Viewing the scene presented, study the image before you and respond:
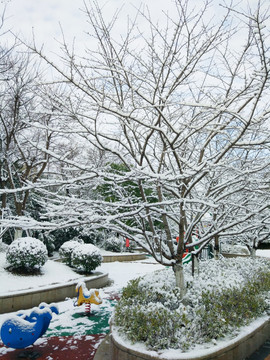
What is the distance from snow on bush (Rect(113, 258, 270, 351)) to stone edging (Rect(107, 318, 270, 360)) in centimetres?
16

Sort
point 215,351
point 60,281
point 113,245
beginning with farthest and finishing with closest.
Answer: point 113,245, point 60,281, point 215,351

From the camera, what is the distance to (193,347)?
398 centimetres

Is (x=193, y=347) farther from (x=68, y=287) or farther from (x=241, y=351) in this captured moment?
(x=68, y=287)

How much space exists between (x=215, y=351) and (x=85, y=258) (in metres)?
8.08

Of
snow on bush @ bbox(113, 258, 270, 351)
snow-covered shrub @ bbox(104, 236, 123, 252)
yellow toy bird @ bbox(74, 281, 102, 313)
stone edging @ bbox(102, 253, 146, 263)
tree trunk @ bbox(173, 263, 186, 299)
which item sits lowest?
stone edging @ bbox(102, 253, 146, 263)

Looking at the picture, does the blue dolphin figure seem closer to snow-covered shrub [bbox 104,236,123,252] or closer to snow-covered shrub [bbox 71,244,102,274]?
snow-covered shrub [bbox 71,244,102,274]

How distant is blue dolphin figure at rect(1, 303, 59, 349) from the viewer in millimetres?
4707

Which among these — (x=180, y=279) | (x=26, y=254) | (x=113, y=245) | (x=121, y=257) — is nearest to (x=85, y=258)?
(x=26, y=254)

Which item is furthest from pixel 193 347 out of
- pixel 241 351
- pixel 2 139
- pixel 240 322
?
pixel 2 139

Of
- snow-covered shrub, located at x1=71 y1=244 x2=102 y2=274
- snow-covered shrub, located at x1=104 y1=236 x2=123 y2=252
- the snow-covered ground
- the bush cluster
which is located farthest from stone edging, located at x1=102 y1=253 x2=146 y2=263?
snow-covered shrub, located at x1=71 y1=244 x2=102 y2=274

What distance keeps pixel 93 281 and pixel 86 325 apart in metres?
3.95

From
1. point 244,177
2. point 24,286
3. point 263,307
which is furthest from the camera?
point 24,286

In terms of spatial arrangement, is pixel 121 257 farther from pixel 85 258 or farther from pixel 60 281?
pixel 60 281

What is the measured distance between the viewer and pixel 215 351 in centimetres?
384
